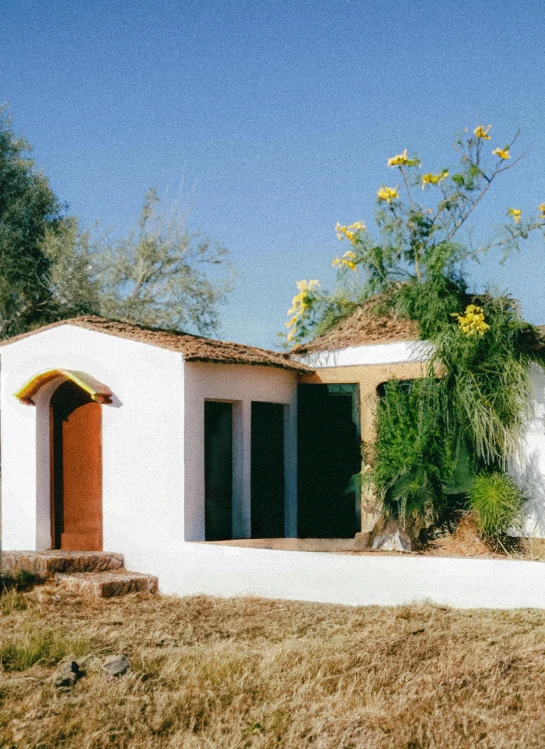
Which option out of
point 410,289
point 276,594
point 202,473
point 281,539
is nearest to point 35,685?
point 276,594

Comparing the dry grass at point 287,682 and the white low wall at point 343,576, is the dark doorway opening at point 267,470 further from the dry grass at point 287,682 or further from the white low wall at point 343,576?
the dry grass at point 287,682

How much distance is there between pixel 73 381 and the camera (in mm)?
11211

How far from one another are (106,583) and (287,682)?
408 centimetres

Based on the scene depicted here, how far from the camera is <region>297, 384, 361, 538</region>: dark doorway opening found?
11664mm

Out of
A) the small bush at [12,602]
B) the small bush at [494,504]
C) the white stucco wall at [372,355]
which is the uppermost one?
the white stucco wall at [372,355]

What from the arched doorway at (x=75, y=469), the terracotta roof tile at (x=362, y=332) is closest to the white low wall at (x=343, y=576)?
the arched doorway at (x=75, y=469)

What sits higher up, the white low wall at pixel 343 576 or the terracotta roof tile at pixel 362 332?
the terracotta roof tile at pixel 362 332

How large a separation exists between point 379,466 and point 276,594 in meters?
2.16

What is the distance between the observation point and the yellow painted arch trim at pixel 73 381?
10.9 metres

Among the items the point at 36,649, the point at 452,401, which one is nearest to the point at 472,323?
the point at 452,401

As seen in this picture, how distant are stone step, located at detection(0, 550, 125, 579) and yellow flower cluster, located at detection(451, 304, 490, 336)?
5024 mm

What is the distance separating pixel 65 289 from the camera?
744 inches

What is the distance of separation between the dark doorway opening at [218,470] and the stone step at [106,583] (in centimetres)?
115

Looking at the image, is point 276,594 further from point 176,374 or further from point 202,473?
point 176,374
